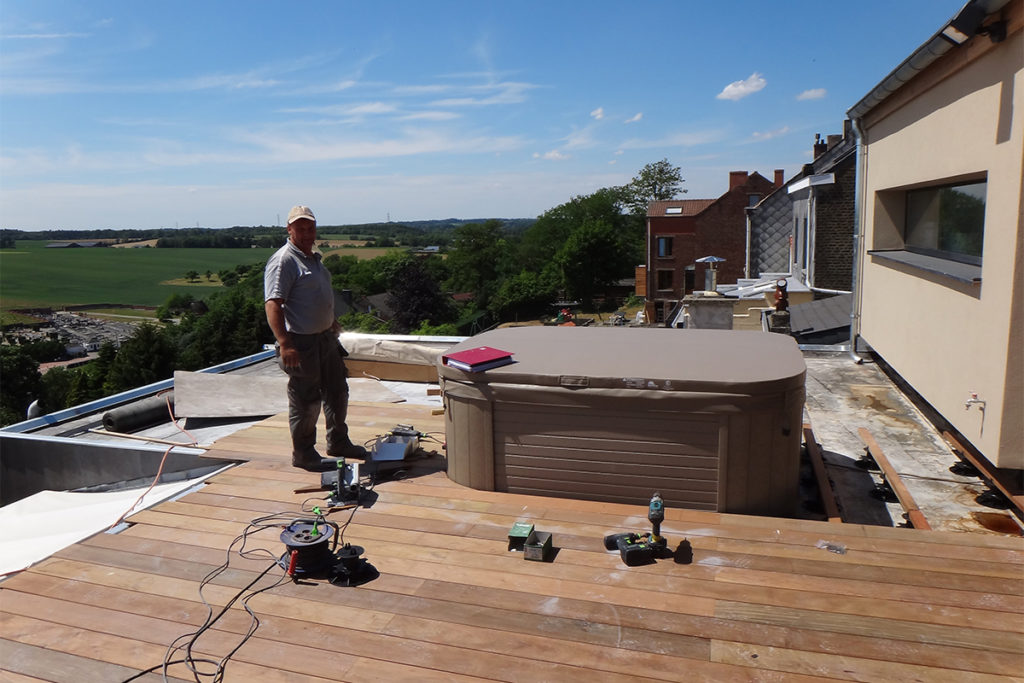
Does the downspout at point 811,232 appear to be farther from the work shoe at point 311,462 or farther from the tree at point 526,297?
the tree at point 526,297

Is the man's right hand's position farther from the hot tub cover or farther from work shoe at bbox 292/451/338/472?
the hot tub cover

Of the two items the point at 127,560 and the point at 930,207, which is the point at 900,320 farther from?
the point at 127,560

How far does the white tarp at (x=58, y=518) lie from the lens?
358cm

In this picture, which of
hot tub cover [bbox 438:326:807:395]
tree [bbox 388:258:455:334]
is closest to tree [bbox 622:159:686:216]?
tree [bbox 388:258:455:334]

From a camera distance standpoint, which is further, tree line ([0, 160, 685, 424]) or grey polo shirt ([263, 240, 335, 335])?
tree line ([0, 160, 685, 424])

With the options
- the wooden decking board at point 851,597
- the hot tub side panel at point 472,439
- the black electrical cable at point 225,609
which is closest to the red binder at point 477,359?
the hot tub side panel at point 472,439

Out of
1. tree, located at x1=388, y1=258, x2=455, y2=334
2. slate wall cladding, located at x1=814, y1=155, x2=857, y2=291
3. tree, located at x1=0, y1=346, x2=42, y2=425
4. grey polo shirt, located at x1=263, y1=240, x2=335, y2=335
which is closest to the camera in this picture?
grey polo shirt, located at x1=263, y1=240, x2=335, y2=335

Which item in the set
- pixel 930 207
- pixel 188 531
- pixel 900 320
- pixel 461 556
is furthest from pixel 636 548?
pixel 930 207

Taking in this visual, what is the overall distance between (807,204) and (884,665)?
18.6m

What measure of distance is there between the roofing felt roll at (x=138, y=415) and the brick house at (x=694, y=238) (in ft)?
112

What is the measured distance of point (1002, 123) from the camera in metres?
3.69

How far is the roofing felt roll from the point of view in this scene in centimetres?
593

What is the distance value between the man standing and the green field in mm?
68483

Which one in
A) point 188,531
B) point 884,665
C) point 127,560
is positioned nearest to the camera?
point 884,665
